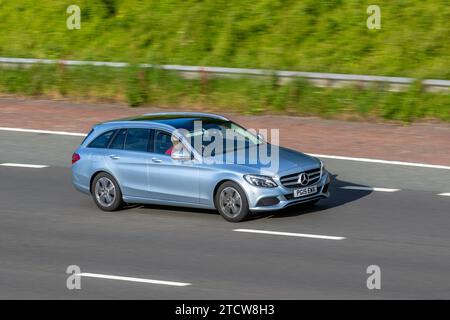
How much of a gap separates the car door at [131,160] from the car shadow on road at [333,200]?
2.02 metres

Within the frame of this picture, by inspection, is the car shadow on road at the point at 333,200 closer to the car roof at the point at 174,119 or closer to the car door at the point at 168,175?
the car door at the point at 168,175

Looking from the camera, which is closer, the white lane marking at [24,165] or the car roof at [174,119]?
the car roof at [174,119]

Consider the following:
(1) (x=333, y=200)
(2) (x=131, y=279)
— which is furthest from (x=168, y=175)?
(2) (x=131, y=279)

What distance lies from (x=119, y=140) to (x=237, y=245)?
3.43m

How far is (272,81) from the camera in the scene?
902 inches

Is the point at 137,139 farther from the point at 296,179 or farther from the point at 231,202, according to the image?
the point at 296,179

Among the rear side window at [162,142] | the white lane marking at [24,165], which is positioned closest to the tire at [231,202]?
the rear side window at [162,142]

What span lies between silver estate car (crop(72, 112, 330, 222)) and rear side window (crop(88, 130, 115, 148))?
0.6 inches

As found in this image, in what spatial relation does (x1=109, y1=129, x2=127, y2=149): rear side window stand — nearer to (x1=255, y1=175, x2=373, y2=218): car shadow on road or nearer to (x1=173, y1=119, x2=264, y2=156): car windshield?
(x1=173, y1=119, x2=264, y2=156): car windshield

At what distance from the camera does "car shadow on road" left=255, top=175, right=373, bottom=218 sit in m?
15.4

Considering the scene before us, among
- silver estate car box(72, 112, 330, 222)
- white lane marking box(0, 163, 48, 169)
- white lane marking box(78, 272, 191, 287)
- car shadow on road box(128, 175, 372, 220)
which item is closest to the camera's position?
white lane marking box(78, 272, 191, 287)

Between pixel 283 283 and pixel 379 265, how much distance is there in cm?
139

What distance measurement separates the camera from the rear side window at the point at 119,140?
16000 millimetres

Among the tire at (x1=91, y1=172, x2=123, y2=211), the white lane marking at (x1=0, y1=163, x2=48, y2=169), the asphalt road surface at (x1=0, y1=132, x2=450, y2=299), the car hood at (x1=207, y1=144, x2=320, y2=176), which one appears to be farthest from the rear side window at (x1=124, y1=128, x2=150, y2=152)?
the white lane marking at (x1=0, y1=163, x2=48, y2=169)
